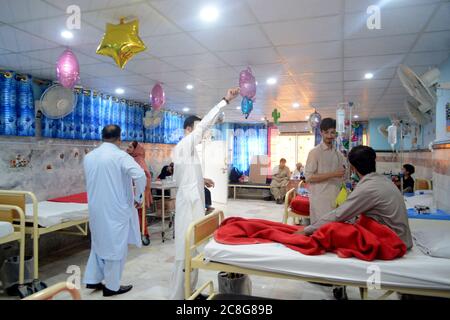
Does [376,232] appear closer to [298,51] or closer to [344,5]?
[344,5]

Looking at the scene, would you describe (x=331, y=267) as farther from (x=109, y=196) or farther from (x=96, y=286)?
(x=96, y=286)

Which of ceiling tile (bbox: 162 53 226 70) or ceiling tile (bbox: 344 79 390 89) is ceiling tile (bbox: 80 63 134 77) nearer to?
ceiling tile (bbox: 162 53 226 70)

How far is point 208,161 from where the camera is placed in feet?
26.9

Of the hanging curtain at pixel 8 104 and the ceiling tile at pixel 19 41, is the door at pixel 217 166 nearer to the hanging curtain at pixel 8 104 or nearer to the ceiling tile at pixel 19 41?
the hanging curtain at pixel 8 104

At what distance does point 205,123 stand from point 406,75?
1.87m

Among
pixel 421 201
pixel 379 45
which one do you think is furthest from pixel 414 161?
pixel 379 45

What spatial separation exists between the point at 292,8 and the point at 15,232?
9.46 feet

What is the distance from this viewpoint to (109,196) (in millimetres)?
2564

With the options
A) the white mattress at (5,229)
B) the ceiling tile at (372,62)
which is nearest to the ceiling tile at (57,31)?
the white mattress at (5,229)

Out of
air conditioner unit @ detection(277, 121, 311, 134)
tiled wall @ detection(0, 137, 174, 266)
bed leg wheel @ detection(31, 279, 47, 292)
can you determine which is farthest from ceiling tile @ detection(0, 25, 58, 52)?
air conditioner unit @ detection(277, 121, 311, 134)

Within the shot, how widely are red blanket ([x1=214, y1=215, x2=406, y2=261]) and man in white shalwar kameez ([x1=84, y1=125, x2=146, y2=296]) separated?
1099mm
